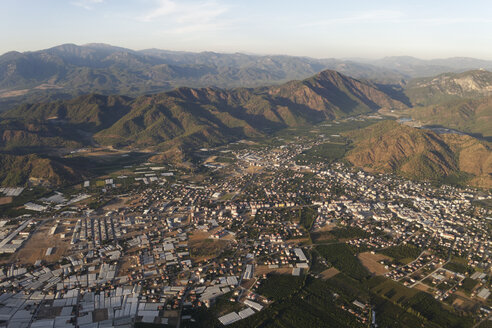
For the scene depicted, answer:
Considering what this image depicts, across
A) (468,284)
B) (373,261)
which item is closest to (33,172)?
(373,261)

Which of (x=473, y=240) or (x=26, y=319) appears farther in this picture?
(x=473, y=240)

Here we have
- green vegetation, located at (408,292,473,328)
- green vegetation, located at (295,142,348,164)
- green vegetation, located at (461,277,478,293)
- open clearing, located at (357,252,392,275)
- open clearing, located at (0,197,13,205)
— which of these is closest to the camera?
green vegetation, located at (408,292,473,328)

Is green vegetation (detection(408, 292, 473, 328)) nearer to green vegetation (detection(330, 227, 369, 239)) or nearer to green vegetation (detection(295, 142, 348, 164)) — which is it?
green vegetation (detection(330, 227, 369, 239))

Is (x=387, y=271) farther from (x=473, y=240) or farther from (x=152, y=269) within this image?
(x=152, y=269)

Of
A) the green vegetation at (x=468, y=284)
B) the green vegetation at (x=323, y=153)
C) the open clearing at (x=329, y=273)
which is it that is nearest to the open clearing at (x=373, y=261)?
the open clearing at (x=329, y=273)

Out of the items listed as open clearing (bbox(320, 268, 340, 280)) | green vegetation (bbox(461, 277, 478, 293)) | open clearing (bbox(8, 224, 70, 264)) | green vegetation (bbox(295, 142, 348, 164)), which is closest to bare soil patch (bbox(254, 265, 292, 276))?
open clearing (bbox(320, 268, 340, 280))

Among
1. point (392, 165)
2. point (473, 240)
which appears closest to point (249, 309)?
point (473, 240)

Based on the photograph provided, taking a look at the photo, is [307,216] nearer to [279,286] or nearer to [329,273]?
[329,273]
